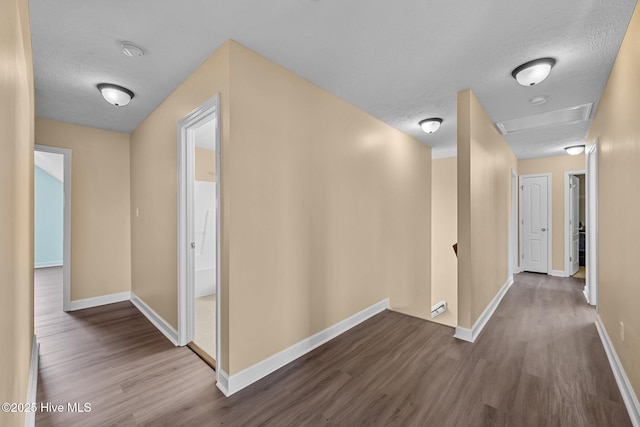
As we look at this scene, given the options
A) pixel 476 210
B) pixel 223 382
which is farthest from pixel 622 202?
pixel 223 382

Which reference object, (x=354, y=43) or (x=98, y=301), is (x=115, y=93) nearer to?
(x=354, y=43)

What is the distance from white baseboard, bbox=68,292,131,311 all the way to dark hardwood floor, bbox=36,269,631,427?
48 cm

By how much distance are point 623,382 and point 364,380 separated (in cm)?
184

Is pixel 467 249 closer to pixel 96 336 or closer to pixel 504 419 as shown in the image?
pixel 504 419

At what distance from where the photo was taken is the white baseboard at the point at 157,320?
2.85 m

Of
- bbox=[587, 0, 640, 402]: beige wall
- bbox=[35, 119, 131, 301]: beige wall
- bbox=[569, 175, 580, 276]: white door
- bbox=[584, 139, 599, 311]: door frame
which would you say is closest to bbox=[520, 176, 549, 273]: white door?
bbox=[569, 175, 580, 276]: white door

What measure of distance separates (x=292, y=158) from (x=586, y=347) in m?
3.31

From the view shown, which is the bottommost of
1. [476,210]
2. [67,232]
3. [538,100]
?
[67,232]

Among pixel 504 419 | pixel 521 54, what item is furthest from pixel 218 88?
pixel 504 419

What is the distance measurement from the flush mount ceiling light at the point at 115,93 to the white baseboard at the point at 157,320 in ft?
7.54

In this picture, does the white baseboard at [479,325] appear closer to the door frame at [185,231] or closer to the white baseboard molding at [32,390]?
the door frame at [185,231]

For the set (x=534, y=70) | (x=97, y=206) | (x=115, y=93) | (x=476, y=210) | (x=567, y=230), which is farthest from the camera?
(x=567, y=230)

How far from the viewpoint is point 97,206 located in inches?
157

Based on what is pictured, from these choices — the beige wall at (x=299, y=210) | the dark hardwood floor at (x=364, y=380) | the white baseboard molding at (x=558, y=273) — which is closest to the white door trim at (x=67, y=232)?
the dark hardwood floor at (x=364, y=380)
